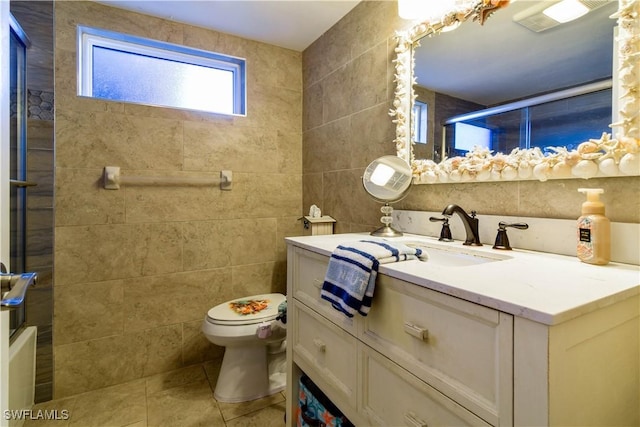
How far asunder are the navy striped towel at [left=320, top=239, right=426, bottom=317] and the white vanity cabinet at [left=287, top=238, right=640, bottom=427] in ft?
0.15

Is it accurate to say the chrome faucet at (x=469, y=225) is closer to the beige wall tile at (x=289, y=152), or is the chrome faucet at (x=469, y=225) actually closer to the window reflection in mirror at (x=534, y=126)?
the window reflection in mirror at (x=534, y=126)

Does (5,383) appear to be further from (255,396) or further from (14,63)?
(14,63)

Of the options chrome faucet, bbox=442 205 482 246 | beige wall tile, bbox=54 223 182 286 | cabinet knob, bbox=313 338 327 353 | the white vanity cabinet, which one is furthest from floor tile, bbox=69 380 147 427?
chrome faucet, bbox=442 205 482 246

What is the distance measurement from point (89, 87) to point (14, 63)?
1.08 feet

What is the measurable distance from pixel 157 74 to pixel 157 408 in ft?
6.48

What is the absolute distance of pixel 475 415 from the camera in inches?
23.9

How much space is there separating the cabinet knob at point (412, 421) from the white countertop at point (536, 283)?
1.07 ft

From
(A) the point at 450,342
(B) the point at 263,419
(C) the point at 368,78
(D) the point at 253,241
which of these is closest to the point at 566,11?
(C) the point at 368,78

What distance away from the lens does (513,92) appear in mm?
1096

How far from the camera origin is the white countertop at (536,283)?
1.71ft

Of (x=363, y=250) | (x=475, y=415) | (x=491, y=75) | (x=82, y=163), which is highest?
(x=491, y=75)

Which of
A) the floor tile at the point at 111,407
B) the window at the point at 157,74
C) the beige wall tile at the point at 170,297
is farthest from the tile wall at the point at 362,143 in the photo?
the floor tile at the point at 111,407

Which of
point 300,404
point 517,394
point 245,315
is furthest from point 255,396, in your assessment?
point 517,394

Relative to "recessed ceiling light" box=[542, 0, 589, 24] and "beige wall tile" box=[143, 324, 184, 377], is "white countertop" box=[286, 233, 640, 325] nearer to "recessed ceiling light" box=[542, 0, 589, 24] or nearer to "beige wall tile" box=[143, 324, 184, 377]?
"recessed ceiling light" box=[542, 0, 589, 24]
